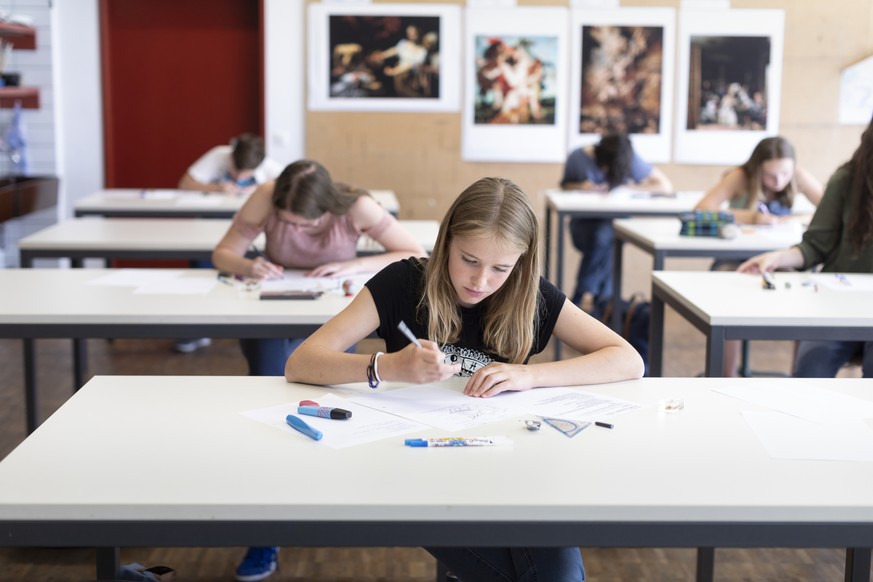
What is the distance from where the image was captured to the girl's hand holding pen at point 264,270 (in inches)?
127

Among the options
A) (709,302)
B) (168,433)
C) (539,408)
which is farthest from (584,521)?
(709,302)

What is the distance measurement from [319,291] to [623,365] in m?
1.18

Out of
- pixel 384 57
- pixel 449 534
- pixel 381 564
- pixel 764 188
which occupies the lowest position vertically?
pixel 381 564

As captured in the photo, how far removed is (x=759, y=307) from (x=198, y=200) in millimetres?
3550

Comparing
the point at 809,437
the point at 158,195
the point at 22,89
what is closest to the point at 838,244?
the point at 809,437

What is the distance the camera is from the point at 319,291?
300 cm

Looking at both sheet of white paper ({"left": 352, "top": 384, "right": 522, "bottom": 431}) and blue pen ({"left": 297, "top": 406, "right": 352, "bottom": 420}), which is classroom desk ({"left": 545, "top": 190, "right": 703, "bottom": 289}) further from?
blue pen ({"left": 297, "top": 406, "right": 352, "bottom": 420})

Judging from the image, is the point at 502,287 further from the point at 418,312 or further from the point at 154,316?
the point at 154,316

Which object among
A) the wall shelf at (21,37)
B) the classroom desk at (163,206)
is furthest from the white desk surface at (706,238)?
the wall shelf at (21,37)

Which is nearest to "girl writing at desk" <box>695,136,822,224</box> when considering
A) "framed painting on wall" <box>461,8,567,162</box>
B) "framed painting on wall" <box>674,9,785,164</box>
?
"framed painting on wall" <box>674,9,785,164</box>

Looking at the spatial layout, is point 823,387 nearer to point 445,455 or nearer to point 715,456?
point 715,456

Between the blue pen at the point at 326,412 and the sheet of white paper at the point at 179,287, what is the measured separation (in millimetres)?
1273

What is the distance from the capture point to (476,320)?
2.18 metres

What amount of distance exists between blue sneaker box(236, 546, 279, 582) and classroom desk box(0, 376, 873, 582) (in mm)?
975
